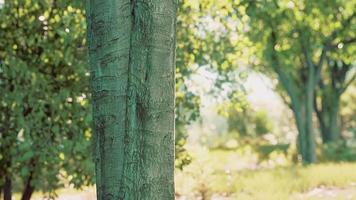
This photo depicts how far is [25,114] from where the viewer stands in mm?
7141

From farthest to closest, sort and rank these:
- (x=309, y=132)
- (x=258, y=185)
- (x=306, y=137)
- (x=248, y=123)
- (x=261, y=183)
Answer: (x=248, y=123) < (x=306, y=137) < (x=309, y=132) < (x=261, y=183) < (x=258, y=185)

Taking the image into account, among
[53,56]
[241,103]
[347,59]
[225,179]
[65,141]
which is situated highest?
[347,59]

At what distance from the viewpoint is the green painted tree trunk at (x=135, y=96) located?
3441mm

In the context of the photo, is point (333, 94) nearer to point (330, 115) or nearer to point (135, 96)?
point (330, 115)

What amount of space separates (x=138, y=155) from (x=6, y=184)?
487cm

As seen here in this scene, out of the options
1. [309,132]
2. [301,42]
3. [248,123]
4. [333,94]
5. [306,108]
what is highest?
[301,42]

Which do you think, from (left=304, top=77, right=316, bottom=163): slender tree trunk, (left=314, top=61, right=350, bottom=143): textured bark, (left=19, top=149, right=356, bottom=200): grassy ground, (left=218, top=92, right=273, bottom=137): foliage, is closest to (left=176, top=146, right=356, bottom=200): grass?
(left=19, top=149, right=356, bottom=200): grassy ground

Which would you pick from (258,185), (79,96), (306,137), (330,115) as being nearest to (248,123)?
(330,115)

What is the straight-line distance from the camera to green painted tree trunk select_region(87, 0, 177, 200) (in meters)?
3.44

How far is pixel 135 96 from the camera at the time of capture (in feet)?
11.3

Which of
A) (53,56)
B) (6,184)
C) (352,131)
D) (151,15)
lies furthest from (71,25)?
(352,131)

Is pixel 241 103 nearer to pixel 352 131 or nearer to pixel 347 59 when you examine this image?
pixel 347 59

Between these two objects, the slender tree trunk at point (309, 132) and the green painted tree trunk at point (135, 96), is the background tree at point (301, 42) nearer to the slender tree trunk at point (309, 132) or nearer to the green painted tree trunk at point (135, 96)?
the slender tree trunk at point (309, 132)

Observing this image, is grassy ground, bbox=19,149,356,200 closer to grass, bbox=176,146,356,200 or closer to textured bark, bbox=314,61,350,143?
grass, bbox=176,146,356,200
